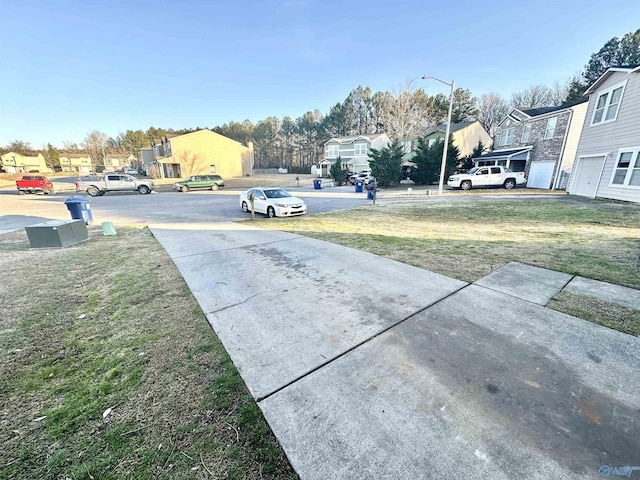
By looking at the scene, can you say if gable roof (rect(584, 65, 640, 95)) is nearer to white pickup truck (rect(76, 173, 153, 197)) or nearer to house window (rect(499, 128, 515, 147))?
house window (rect(499, 128, 515, 147))

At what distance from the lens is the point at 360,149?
44.5 metres

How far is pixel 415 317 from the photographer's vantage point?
3.35 meters

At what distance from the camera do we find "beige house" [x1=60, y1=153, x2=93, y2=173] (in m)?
82.1

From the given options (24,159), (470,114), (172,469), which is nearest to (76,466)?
(172,469)

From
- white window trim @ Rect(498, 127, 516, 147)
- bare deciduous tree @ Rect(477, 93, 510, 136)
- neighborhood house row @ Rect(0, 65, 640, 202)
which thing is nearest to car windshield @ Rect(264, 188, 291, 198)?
neighborhood house row @ Rect(0, 65, 640, 202)

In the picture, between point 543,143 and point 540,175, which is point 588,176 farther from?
point 543,143

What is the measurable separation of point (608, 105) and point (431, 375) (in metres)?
18.5

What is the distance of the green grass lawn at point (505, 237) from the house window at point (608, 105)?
4272mm

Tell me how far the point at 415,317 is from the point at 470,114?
54.8 m

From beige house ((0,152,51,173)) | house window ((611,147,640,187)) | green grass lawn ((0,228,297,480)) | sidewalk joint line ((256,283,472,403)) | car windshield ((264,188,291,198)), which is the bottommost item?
green grass lawn ((0,228,297,480))

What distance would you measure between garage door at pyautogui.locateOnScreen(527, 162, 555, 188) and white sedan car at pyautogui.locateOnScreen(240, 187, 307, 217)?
728 inches

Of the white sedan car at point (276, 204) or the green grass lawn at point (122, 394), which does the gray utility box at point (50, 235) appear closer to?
A: the green grass lawn at point (122, 394)

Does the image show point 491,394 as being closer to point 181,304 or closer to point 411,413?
point 411,413

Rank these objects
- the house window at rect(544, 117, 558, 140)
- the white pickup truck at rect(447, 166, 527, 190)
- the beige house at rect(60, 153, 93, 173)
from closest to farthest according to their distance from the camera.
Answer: the house window at rect(544, 117, 558, 140) < the white pickup truck at rect(447, 166, 527, 190) < the beige house at rect(60, 153, 93, 173)
